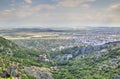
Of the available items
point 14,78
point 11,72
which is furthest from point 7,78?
point 11,72

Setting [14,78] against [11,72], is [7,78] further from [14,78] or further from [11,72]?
[11,72]

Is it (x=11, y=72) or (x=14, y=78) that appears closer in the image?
(x=14, y=78)

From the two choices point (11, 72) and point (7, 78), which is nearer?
point (7, 78)
